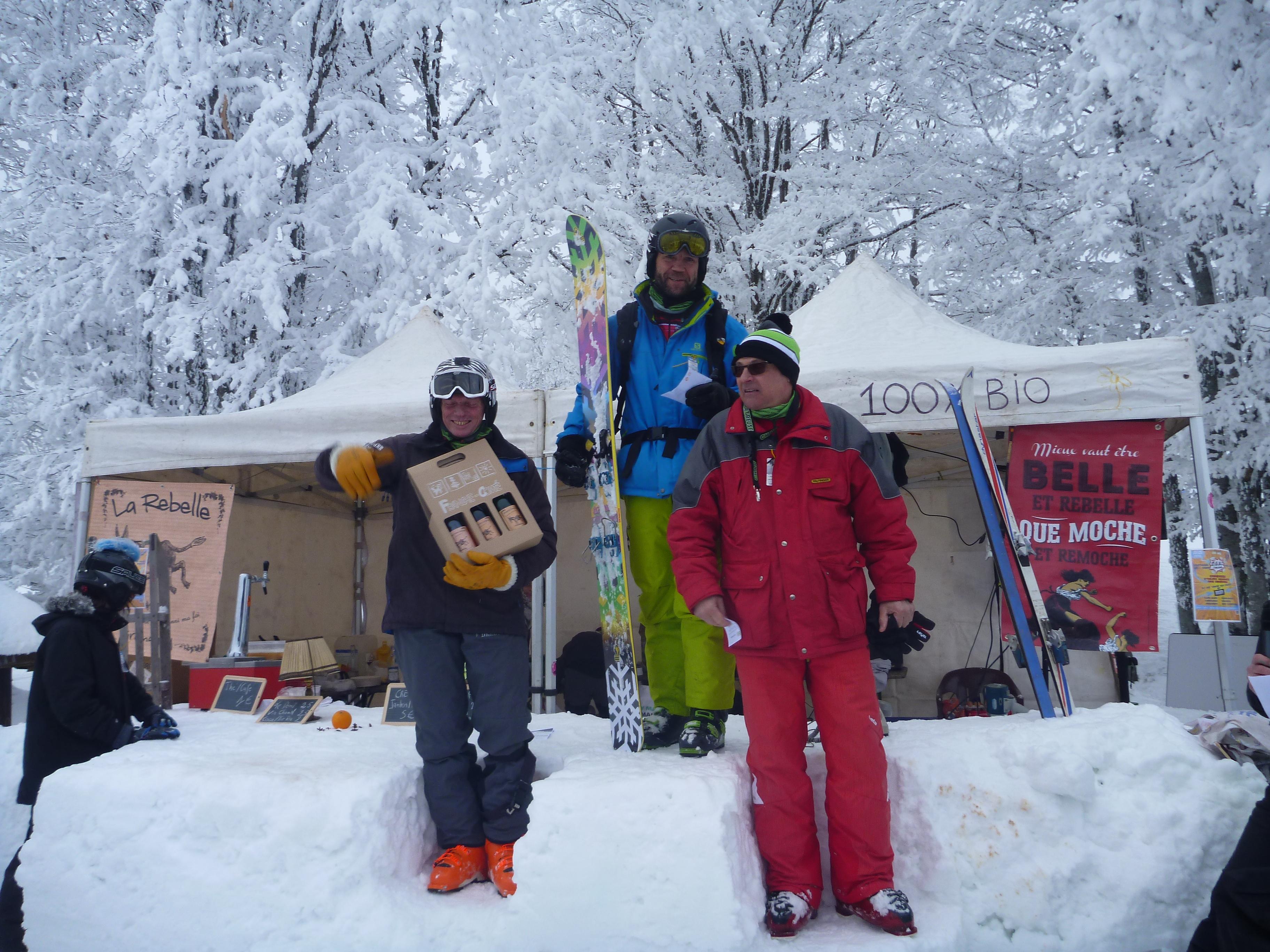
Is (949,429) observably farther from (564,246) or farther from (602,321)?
(564,246)

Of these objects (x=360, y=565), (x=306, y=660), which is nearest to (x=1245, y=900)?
(x=306, y=660)

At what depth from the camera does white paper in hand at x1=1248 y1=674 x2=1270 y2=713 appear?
2393mm

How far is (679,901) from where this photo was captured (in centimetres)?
196

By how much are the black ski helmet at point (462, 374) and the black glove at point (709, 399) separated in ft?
2.30

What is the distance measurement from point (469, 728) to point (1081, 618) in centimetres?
357

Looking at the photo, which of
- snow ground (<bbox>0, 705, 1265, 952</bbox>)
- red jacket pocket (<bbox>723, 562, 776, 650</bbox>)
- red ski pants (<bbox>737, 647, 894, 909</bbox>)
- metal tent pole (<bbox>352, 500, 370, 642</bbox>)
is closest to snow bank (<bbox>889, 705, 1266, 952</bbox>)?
snow ground (<bbox>0, 705, 1265, 952</bbox>)

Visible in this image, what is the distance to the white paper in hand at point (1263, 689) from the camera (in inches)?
94.2

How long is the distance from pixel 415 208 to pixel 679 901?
7.51 meters

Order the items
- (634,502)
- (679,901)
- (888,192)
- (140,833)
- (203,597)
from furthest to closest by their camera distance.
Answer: (888,192), (203,597), (634,502), (140,833), (679,901)

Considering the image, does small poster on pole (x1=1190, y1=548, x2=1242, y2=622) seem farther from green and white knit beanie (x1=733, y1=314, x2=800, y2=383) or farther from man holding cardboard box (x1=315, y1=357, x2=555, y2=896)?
man holding cardboard box (x1=315, y1=357, x2=555, y2=896)

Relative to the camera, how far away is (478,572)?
2389 millimetres

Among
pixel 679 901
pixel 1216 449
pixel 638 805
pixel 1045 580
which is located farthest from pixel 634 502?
pixel 1216 449

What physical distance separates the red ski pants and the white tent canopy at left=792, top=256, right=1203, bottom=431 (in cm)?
216

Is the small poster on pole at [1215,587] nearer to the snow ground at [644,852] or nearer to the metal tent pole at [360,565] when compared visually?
the snow ground at [644,852]
